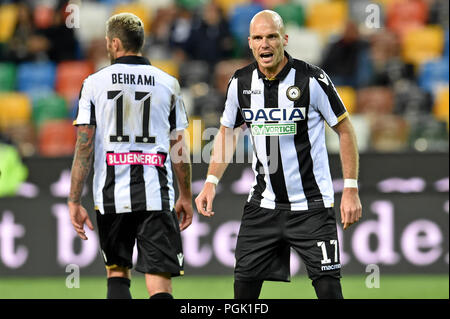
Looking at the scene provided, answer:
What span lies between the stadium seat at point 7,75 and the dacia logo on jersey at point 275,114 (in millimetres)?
7025

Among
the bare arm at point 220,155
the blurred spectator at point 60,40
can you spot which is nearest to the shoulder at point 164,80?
the bare arm at point 220,155

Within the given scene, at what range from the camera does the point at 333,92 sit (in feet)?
16.3

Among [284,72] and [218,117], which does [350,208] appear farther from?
[218,117]

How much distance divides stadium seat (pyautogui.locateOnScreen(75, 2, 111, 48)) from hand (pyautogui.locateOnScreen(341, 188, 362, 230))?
24.8ft

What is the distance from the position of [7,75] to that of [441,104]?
5332mm

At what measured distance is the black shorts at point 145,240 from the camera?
5176 millimetres

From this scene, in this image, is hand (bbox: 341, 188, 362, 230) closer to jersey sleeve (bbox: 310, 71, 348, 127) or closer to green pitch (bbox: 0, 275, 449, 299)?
jersey sleeve (bbox: 310, 71, 348, 127)

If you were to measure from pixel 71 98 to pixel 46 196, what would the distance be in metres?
2.49

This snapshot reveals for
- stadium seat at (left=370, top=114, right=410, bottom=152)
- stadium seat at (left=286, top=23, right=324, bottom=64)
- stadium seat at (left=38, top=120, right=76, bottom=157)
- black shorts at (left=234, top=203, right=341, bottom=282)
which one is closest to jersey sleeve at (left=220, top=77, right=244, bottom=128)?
black shorts at (left=234, top=203, right=341, bottom=282)

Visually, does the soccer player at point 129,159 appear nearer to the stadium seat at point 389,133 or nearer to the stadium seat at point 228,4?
the stadium seat at point 389,133

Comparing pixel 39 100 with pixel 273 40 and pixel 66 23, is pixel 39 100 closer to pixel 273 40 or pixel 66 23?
pixel 66 23

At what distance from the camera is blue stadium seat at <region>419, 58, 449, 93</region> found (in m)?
10.8
